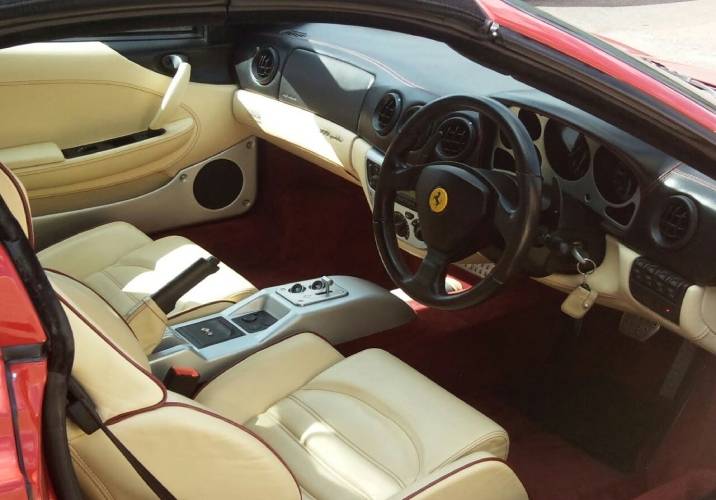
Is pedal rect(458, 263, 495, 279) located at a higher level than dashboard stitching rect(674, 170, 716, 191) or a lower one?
lower

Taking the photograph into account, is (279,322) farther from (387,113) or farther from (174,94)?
(174,94)

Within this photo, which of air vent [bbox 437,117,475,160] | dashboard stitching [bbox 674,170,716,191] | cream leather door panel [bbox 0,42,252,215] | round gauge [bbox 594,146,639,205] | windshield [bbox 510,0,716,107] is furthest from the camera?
windshield [bbox 510,0,716,107]

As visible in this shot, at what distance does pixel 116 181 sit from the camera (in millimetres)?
2434

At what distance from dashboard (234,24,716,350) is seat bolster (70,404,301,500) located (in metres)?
0.76

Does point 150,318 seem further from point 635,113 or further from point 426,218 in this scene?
point 635,113

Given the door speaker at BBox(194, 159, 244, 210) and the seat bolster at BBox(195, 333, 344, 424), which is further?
the door speaker at BBox(194, 159, 244, 210)

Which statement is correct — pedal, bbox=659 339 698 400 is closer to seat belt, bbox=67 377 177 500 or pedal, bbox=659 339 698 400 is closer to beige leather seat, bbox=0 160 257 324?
beige leather seat, bbox=0 160 257 324

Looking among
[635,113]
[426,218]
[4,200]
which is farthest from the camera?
[426,218]

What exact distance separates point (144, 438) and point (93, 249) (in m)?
1.35

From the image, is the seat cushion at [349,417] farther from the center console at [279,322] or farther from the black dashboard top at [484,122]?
the black dashboard top at [484,122]

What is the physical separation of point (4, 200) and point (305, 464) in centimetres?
75

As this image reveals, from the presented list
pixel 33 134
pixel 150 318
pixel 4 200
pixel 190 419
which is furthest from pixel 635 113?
pixel 33 134

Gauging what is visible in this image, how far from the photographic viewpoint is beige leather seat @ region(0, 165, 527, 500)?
919 mm

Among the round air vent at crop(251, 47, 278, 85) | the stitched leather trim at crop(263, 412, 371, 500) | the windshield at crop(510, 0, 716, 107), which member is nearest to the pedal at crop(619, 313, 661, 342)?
the stitched leather trim at crop(263, 412, 371, 500)
